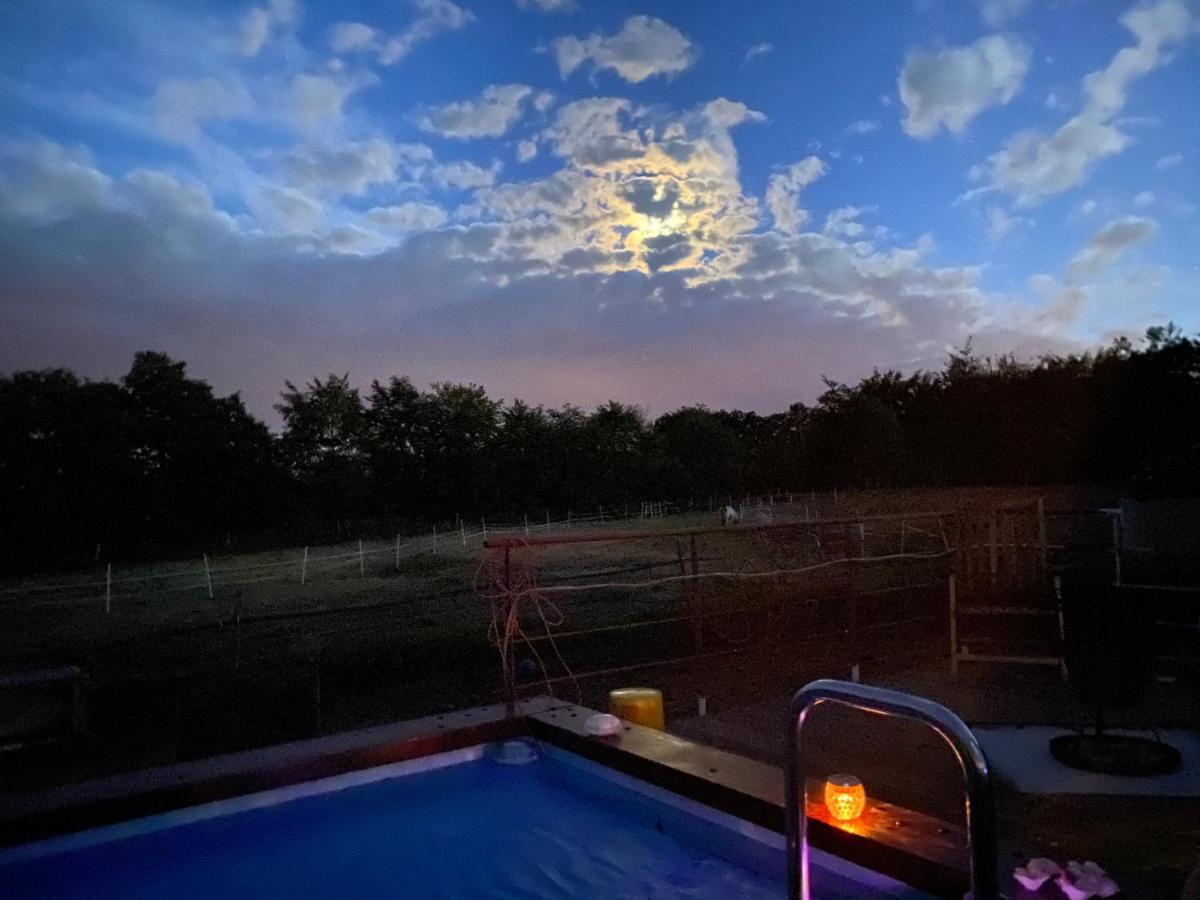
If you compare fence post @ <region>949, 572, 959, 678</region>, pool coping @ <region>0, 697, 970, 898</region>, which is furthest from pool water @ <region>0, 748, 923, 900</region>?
fence post @ <region>949, 572, 959, 678</region>

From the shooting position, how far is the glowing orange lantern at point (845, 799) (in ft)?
6.77

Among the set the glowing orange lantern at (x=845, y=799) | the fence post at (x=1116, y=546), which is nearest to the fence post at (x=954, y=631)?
the fence post at (x=1116, y=546)

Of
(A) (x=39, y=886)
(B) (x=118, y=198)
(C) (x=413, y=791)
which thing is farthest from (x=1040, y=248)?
(B) (x=118, y=198)

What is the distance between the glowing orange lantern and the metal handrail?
26.1 inches

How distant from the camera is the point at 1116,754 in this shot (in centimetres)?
317

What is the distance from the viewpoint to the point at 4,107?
34.0 feet

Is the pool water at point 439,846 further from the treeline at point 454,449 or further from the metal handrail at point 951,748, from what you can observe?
the treeline at point 454,449

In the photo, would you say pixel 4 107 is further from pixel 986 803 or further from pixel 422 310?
pixel 986 803

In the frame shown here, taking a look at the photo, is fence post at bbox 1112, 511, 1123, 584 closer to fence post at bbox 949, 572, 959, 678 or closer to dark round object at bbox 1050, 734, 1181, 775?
fence post at bbox 949, 572, 959, 678

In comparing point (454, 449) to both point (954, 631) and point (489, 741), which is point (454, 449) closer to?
point (954, 631)

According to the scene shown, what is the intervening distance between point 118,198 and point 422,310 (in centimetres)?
789

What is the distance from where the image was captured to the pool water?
2.49 meters

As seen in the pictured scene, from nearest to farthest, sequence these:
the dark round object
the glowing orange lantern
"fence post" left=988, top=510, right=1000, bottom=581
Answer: the glowing orange lantern → the dark round object → "fence post" left=988, top=510, right=1000, bottom=581

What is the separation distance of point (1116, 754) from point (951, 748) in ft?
8.45
